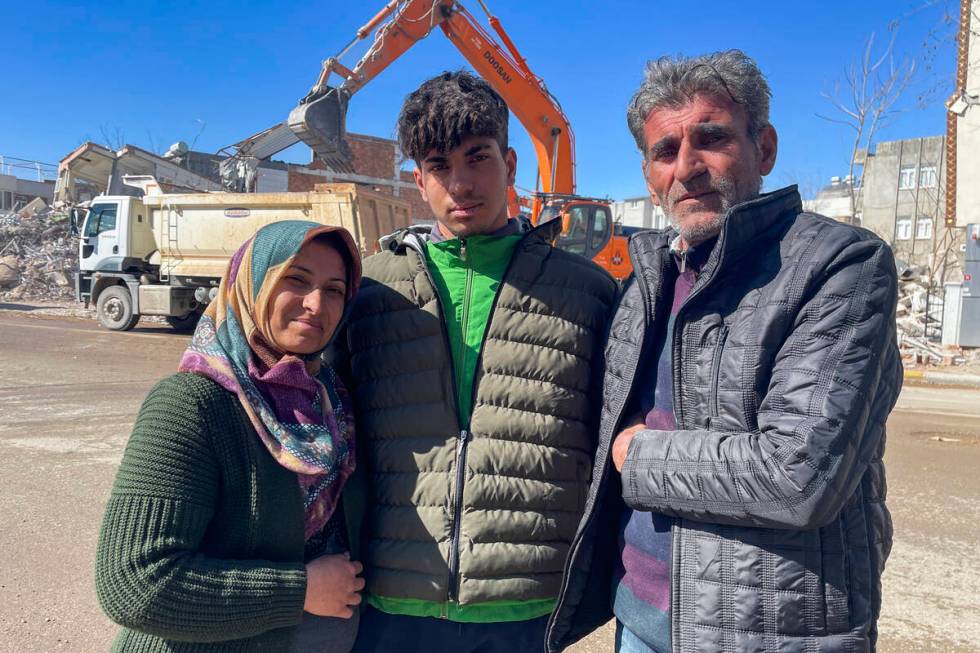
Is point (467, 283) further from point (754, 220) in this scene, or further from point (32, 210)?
point (32, 210)

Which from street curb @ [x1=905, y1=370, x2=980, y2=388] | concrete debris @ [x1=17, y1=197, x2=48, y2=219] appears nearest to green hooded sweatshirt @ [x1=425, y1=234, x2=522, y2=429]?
street curb @ [x1=905, y1=370, x2=980, y2=388]

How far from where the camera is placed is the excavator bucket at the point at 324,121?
10.5 meters

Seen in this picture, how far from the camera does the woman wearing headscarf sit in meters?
1.41

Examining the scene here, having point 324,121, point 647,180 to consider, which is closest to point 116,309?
point 324,121

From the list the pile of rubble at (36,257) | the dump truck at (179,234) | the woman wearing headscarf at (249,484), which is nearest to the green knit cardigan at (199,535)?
the woman wearing headscarf at (249,484)

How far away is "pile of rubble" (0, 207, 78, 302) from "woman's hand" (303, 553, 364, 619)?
74.9 ft

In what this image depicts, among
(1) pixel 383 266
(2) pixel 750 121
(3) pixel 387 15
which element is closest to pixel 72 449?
(1) pixel 383 266

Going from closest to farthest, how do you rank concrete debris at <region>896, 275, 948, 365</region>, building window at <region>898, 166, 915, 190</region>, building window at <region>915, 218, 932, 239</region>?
concrete debris at <region>896, 275, 948, 365</region>, building window at <region>915, 218, 932, 239</region>, building window at <region>898, 166, 915, 190</region>

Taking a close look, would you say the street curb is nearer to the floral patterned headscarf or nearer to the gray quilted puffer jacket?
the gray quilted puffer jacket

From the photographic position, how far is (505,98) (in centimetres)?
1122

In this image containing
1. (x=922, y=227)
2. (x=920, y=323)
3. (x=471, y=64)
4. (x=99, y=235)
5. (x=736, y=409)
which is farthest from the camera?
(x=922, y=227)

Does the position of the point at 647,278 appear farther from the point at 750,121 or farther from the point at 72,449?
the point at 72,449

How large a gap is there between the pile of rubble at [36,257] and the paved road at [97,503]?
1393cm

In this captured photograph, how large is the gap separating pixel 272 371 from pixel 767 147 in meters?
1.42
